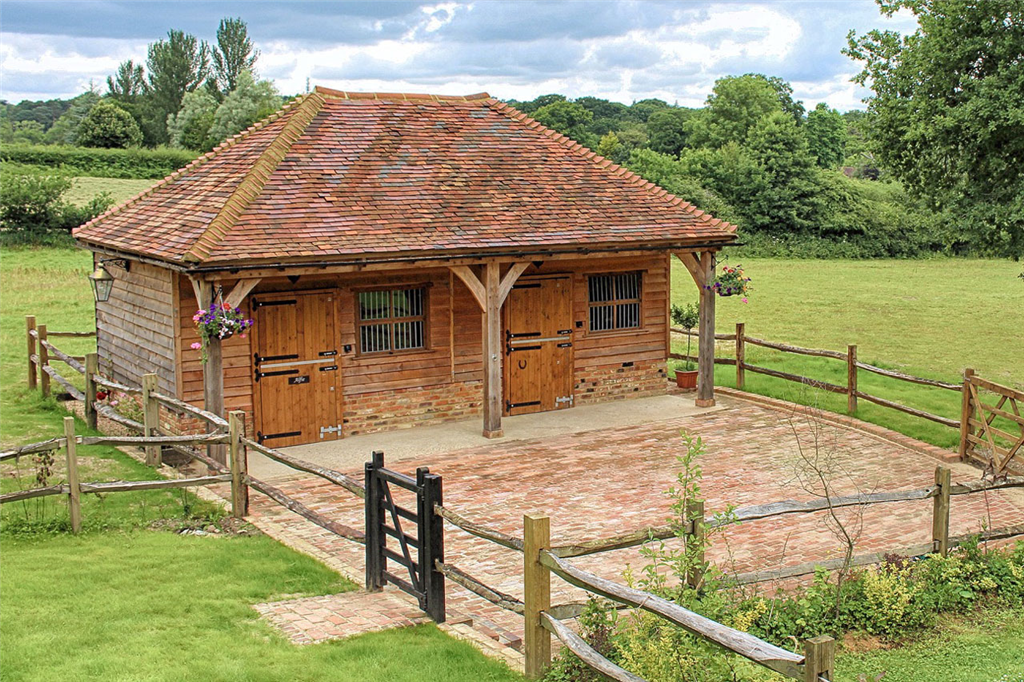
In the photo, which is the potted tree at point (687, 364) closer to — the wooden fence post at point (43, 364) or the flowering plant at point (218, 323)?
the flowering plant at point (218, 323)

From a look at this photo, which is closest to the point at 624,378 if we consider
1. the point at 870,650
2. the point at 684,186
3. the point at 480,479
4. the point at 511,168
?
the point at 511,168

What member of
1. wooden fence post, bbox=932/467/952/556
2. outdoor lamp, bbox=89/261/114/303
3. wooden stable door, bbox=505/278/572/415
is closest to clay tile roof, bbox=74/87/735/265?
outdoor lamp, bbox=89/261/114/303

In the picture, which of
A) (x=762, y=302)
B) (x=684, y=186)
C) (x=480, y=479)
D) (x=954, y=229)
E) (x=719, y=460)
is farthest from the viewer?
(x=684, y=186)

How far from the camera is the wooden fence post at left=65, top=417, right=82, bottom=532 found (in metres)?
9.81

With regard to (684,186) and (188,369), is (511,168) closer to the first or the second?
(188,369)

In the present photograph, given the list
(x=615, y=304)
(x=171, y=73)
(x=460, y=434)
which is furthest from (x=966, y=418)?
(x=171, y=73)

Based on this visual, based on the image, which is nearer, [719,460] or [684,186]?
[719,460]

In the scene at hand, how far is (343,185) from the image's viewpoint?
1503cm

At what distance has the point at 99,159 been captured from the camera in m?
50.4

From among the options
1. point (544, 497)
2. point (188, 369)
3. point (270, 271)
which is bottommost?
point (544, 497)

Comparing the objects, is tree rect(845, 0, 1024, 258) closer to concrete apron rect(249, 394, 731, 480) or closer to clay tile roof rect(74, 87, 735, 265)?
clay tile roof rect(74, 87, 735, 265)

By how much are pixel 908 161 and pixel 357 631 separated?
524 inches

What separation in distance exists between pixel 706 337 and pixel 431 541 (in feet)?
32.6

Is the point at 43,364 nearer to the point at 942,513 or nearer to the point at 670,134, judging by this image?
the point at 942,513
